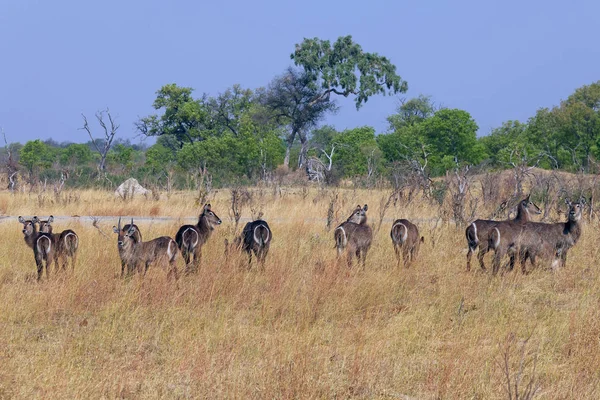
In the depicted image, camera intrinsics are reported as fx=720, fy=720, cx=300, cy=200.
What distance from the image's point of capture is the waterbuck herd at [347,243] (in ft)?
26.3

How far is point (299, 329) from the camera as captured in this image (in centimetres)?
609

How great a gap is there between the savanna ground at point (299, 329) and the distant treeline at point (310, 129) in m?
20.6

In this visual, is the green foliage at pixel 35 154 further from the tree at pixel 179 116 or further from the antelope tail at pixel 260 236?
the antelope tail at pixel 260 236

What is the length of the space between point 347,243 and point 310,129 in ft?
118

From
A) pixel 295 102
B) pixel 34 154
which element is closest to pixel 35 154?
pixel 34 154

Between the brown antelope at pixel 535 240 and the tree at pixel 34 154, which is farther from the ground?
the tree at pixel 34 154

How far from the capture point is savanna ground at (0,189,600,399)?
4715 mm

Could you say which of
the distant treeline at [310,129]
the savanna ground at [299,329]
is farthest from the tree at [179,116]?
the savanna ground at [299,329]

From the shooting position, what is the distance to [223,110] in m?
44.6

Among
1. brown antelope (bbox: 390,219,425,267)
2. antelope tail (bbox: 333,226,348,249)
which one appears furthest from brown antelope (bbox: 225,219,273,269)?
brown antelope (bbox: 390,219,425,267)

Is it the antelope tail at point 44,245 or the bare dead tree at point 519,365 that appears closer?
the bare dead tree at point 519,365

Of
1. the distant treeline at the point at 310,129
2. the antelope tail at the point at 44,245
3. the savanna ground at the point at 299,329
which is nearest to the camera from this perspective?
the savanna ground at the point at 299,329

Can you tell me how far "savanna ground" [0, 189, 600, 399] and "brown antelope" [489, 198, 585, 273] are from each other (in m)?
0.28

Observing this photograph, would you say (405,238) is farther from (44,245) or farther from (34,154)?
(34,154)
